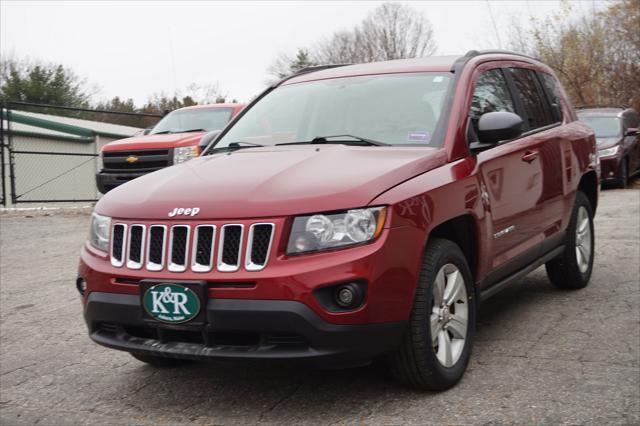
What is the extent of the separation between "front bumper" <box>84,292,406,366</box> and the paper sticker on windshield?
3.86 feet

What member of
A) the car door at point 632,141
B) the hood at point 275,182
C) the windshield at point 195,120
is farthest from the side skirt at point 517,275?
the car door at point 632,141

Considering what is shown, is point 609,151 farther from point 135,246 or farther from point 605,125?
point 135,246

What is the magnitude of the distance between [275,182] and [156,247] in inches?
25.0

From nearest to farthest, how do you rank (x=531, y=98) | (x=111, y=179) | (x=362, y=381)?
1. (x=362, y=381)
2. (x=531, y=98)
3. (x=111, y=179)

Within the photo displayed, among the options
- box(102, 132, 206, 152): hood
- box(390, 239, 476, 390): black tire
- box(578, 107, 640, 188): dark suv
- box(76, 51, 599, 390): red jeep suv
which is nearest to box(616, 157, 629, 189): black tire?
box(578, 107, 640, 188): dark suv

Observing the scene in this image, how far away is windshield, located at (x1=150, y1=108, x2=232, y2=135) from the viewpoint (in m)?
13.0

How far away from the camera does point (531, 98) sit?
5.71m

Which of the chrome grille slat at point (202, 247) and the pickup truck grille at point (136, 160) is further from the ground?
the pickup truck grille at point (136, 160)

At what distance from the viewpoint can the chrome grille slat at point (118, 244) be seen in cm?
379

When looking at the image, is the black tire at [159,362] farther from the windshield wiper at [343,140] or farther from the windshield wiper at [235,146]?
Result: the windshield wiper at [343,140]

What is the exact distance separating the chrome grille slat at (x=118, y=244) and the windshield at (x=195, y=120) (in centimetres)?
909

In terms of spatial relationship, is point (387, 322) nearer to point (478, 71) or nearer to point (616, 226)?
point (478, 71)

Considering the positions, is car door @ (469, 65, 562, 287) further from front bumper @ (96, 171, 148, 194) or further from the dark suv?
the dark suv

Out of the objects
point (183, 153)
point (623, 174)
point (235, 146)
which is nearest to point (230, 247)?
point (235, 146)
